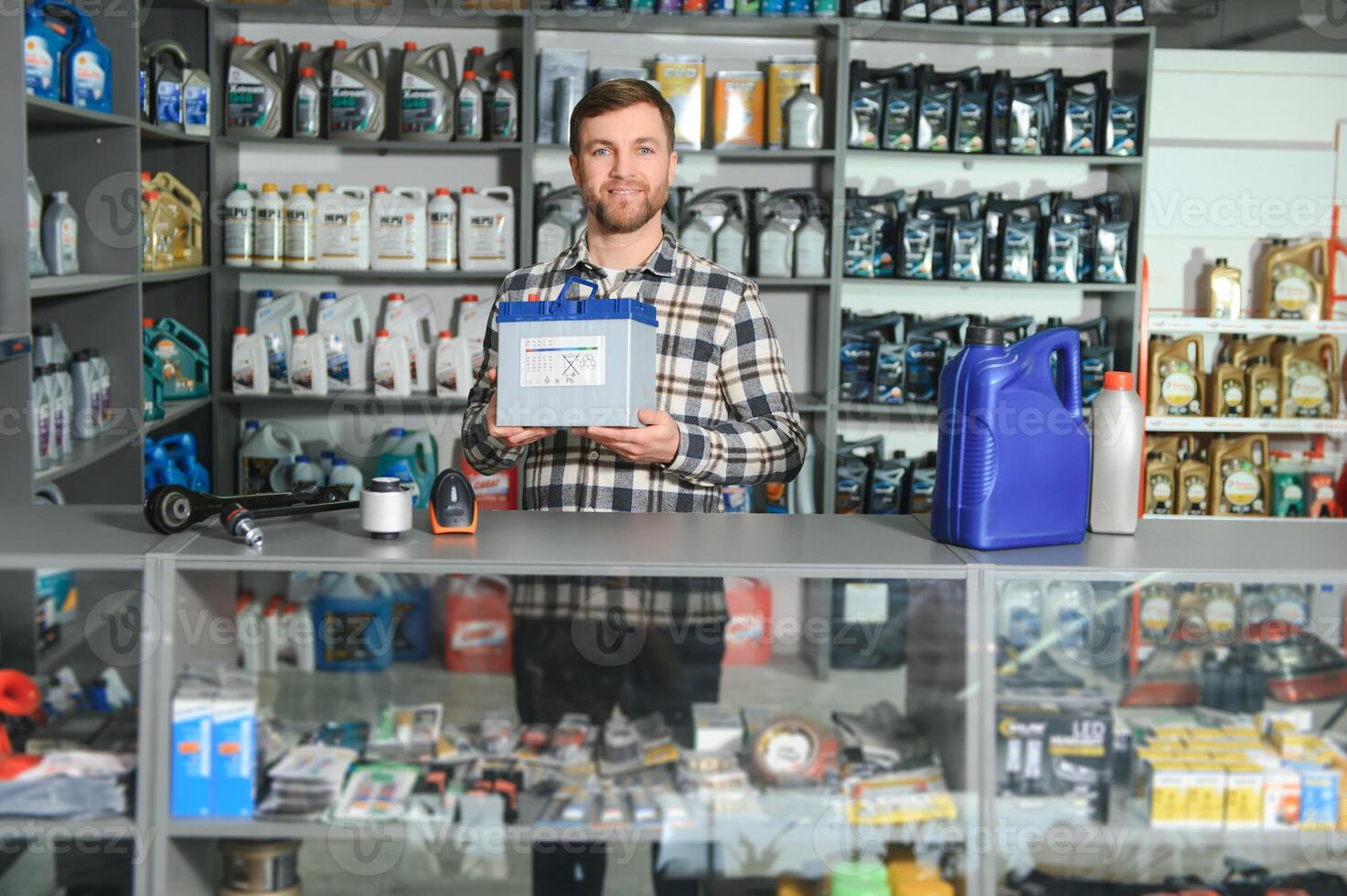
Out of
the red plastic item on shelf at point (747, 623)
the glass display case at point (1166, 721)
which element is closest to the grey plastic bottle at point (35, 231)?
the red plastic item on shelf at point (747, 623)

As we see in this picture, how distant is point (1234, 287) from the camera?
5.06 metres

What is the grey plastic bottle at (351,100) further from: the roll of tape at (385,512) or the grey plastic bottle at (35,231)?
the roll of tape at (385,512)

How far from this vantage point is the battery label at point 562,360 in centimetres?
192

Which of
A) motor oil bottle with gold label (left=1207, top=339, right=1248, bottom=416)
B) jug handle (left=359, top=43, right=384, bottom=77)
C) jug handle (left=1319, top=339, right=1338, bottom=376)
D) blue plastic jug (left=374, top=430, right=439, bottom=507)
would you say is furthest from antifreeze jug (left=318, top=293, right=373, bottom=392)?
jug handle (left=1319, top=339, right=1338, bottom=376)

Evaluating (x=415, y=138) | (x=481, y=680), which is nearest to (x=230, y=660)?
(x=481, y=680)

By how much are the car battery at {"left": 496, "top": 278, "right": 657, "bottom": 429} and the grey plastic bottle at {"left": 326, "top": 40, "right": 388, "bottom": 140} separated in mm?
2985

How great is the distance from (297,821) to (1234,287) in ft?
14.6

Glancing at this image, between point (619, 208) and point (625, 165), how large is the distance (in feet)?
0.27

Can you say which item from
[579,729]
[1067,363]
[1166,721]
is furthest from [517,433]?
[1166,721]

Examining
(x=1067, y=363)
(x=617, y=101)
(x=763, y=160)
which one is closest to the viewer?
(x=1067, y=363)

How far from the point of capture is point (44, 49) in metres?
3.21

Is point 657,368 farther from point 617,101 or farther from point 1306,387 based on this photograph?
point 1306,387

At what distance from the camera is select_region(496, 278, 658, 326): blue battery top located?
190 centimetres

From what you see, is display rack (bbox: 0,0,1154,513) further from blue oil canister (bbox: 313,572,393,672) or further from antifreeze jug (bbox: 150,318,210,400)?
blue oil canister (bbox: 313,572,393,672)
